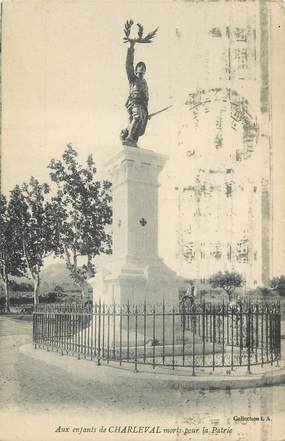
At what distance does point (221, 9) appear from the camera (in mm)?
9180

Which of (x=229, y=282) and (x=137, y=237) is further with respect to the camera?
(x=229, y=282)

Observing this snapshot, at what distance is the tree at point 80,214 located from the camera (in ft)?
62.4

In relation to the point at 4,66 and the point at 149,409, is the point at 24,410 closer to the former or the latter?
the point at 149,409

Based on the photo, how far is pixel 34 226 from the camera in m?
18.9

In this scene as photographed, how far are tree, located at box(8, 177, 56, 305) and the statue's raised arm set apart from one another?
7879mm

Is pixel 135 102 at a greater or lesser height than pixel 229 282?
greater

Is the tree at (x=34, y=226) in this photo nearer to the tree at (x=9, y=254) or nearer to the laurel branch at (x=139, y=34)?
the tree at (x=9, y=254)

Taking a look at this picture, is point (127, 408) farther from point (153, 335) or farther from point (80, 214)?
point (80, 214)

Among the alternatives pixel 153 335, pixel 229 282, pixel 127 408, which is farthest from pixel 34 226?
pixel 127 408

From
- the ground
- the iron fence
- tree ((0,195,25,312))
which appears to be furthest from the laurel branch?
tree ((0,195,25,312))

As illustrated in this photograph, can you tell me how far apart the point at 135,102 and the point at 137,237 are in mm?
3026

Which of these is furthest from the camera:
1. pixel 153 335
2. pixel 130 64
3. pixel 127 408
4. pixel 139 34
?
pixel 130 64

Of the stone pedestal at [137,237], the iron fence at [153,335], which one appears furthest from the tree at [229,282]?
the iron fence at [153,335]

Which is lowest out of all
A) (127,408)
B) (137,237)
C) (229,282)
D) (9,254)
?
(127,408)
